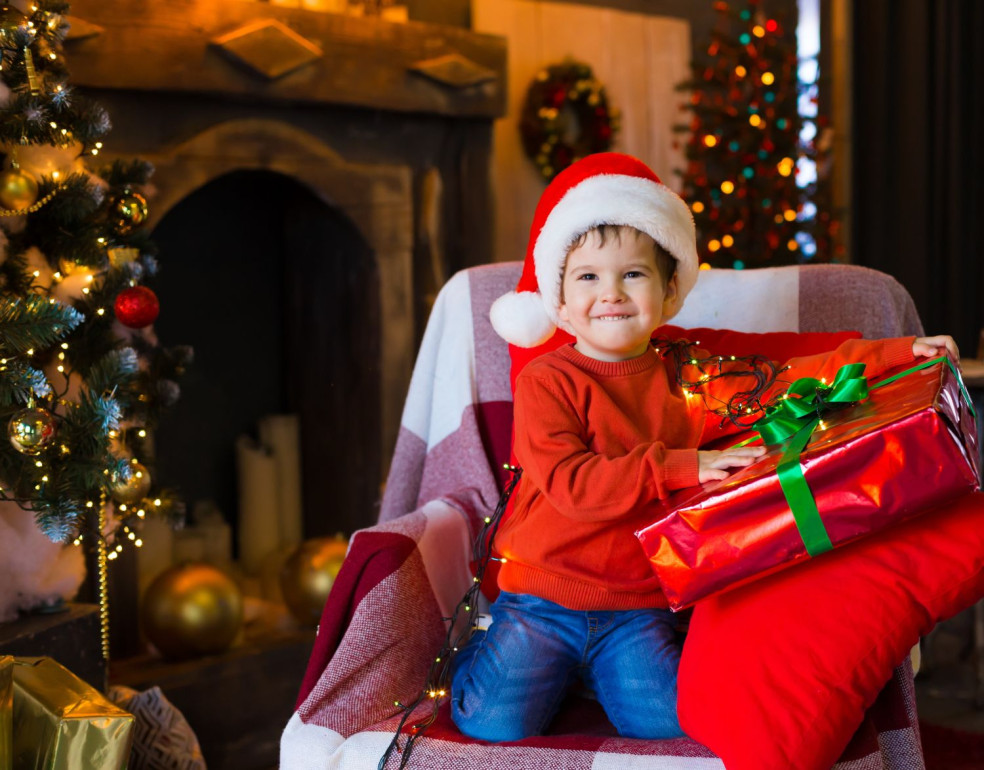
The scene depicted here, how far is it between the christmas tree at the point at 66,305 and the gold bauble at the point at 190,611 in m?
0.46

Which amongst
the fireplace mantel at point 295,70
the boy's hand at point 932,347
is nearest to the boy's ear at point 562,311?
the boy's hand at point 932,347

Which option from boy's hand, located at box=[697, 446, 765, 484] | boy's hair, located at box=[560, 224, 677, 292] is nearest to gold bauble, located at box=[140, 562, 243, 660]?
boy's hair, located at box=[560, 224, 677, 292]

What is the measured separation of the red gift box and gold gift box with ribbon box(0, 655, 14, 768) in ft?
2.96

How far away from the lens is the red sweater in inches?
53.7

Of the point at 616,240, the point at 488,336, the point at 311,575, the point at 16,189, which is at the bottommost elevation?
the point at 311,575

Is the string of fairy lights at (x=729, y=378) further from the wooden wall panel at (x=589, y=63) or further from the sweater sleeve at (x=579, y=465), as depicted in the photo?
the wooden wall panel at (x=589, y=63)

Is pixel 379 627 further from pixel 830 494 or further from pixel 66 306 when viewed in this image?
pixel 66 306

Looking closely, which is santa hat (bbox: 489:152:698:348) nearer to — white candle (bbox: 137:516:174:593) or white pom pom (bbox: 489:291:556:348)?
white pom pom (bbox: 489:291:556:348)

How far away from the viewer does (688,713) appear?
4.14ft

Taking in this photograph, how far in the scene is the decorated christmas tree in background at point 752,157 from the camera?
4156mm

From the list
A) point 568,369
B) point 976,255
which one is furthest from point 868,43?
point 568,369

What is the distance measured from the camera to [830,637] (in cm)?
118

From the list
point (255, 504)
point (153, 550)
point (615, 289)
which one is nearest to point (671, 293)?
point (615, 289)

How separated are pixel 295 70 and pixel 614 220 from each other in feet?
4.95
